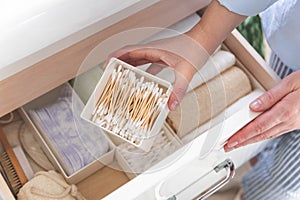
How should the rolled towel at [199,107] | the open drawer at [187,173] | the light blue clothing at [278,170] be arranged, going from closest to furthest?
the open drawer at [187,173] < the rolled towel at [199,107] < the light blue clothing at [278,170]

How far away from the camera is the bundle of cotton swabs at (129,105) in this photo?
71cm

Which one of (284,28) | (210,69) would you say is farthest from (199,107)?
(284,28)

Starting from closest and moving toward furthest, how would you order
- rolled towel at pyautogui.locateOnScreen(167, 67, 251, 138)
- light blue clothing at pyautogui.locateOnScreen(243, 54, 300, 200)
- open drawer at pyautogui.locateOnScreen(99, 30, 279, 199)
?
open drawer at pyautogui.locateOnScreen(99, 30, 279, 199)
rolled towel at pyautogui.locateOnScreen(167, 67, 251, 138)
light blue clothing at pyautogui.locateOnScreen(243, 54, 300, 200)

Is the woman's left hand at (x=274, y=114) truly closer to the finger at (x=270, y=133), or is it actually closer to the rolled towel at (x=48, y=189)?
the finger at (x=270, y=133)

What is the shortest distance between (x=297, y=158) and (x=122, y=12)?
42 cm

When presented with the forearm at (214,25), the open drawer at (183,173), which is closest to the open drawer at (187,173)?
the open drawer at (183,173)

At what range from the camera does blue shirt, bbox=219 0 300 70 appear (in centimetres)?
79

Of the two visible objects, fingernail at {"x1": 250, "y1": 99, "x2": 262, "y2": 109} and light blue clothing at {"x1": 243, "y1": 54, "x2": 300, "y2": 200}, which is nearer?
fingernail at {"x1": 250, "y1": 99, "x2": 262, "y2": 109}

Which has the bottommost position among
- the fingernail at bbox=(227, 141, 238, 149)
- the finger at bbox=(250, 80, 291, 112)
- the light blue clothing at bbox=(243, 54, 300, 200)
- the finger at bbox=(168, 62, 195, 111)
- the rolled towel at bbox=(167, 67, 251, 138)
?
the light blue clothing at bbox=(243, 54, 300, 200)

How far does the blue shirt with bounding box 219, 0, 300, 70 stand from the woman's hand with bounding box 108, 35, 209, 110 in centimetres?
9

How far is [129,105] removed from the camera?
707 mm

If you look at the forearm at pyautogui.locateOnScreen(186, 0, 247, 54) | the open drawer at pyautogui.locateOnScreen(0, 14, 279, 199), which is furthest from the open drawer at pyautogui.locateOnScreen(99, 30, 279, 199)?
the forearm at pyautogui.locateOnScreen(186, 0, 247, 54)

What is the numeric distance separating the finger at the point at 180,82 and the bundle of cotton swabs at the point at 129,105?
24 millimetres

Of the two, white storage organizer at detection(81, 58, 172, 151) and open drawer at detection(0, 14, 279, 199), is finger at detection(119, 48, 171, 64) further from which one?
open drawer at detection(0, 14, 279, 199)
